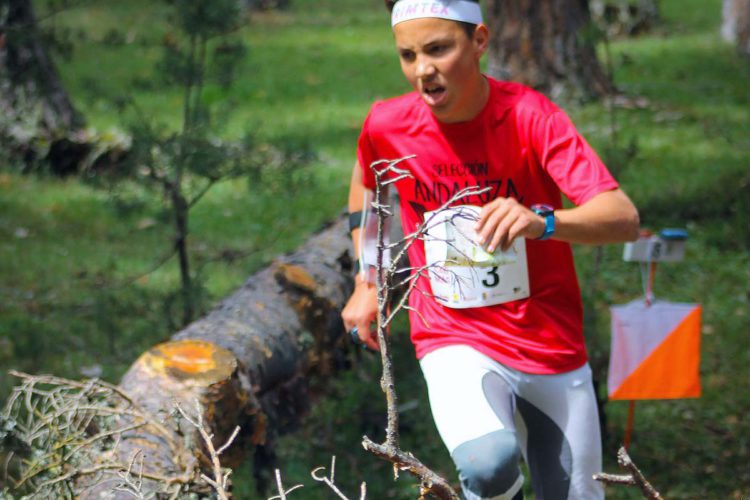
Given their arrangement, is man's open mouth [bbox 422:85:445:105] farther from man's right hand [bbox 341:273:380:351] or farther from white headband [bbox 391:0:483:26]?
man's right hand [bbox 341:273:380:351]

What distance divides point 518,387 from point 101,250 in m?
5.42

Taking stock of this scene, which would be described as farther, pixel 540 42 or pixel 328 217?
pixel 540 42

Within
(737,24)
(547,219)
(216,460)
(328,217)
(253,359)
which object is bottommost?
(328,217)

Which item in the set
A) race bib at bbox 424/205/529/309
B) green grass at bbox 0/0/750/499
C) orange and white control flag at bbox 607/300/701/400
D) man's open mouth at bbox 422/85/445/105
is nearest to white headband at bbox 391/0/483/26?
man's open mouth at bbox 422/85/445/105

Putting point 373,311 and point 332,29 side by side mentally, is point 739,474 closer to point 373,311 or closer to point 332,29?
point 373,311

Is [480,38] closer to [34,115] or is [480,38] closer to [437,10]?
[437,10]

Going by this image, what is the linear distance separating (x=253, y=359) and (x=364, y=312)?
810 millimetres

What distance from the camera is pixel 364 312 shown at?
11.8ft

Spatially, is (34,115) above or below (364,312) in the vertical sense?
above

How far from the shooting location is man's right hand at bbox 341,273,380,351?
3.58 metres

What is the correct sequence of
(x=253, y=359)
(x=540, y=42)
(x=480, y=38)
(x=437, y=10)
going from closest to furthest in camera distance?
(x=437, y=10)
(x=480, y=38)
(x=253, y=359)
(x=540, y=42)

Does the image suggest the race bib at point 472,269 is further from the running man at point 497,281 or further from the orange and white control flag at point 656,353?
the orange and white control flag at point 656,353

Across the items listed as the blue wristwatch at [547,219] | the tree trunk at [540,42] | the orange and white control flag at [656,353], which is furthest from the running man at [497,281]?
the tree trunk at [540,42]

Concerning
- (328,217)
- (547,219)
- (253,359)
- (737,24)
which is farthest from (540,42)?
(547,219)
